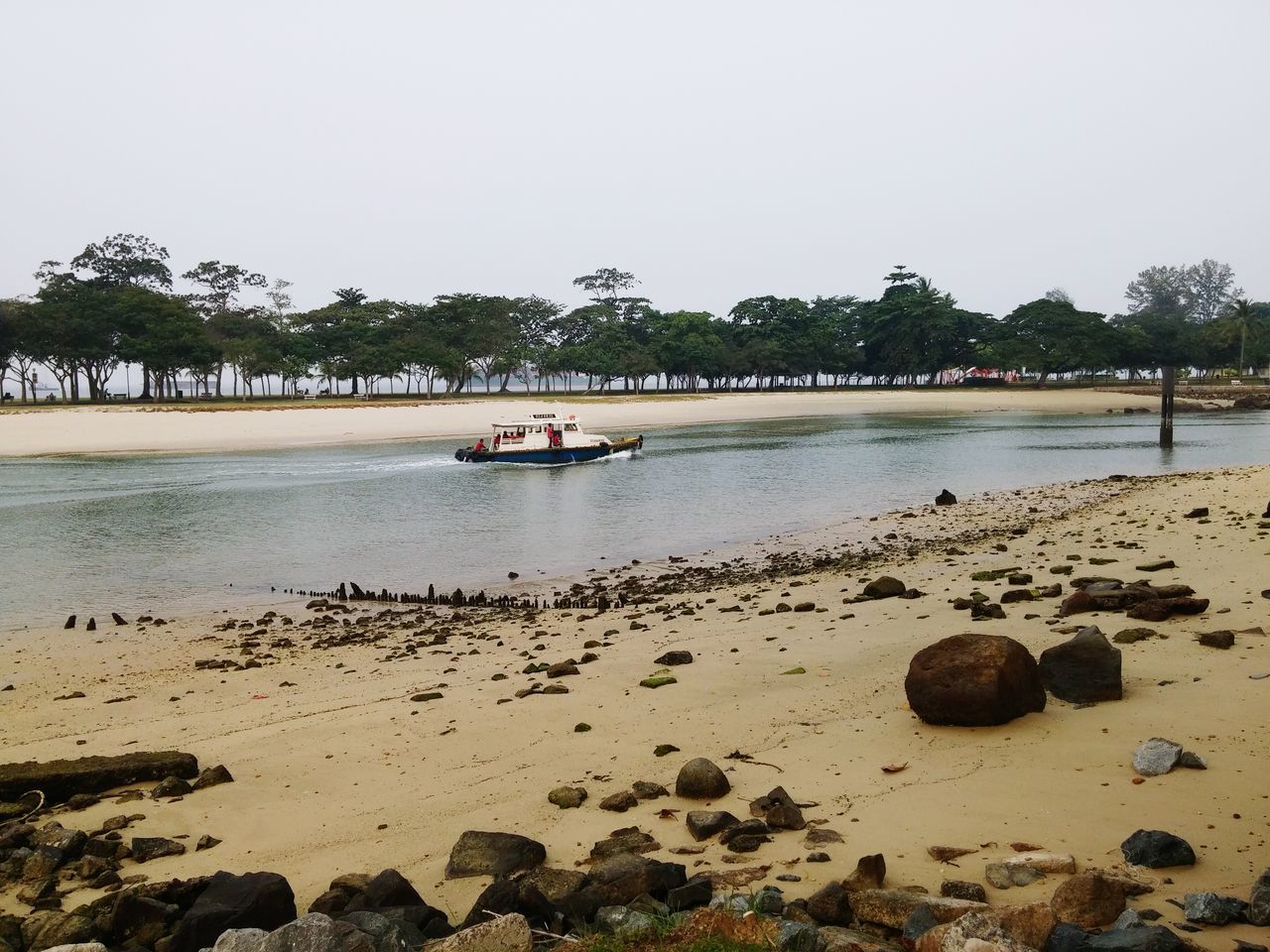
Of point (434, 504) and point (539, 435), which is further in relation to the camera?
point (539, 435)

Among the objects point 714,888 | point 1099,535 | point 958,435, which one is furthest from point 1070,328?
point 714,888

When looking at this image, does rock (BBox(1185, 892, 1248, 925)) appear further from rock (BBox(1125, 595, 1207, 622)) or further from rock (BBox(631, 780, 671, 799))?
rock (BBox(1125, 595, 1207, 622))

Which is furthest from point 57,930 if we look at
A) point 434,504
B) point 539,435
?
point 539,435

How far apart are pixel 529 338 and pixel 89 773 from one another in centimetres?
11193

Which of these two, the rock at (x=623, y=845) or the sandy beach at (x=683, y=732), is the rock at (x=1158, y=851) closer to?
the sandy beach at (x=683, y=732)

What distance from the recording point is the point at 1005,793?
5.16 m

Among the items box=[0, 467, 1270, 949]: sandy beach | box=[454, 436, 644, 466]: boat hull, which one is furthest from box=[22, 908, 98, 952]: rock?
box=[454, 436, 644, 466]: boat hull

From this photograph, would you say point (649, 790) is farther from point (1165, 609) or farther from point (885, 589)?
point (885, 589)

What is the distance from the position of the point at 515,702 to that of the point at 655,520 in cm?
1653

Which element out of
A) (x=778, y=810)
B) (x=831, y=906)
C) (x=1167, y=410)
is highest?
(x=1167, y=410)

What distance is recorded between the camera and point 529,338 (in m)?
116

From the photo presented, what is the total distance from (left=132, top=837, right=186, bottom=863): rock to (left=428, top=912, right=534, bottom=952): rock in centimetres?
250

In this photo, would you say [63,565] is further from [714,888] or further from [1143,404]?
[1143,404]

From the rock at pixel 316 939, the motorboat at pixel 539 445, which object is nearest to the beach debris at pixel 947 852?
the rock at pixel 316 939
